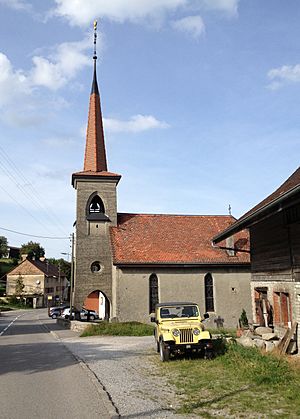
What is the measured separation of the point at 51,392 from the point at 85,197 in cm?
2255

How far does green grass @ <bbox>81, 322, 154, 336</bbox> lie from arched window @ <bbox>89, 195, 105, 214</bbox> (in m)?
10.3

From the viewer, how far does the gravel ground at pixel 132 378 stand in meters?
7.25

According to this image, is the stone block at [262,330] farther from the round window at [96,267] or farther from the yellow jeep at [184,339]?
the round window at [96,267]

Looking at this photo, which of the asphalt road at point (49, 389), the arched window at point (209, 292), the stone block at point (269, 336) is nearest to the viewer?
the asphalt road at point (49, 389)

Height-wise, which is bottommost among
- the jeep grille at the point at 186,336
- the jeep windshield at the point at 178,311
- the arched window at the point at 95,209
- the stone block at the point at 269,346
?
the stone block at the point at 269,346

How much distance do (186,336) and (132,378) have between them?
262 cm

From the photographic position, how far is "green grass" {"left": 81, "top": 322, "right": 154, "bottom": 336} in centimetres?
2200

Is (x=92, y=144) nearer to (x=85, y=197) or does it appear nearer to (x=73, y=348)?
(x=85, y=197)

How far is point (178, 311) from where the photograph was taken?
13.7 meters

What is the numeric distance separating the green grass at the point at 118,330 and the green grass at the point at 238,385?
1025 cm

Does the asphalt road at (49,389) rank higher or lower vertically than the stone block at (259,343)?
lower

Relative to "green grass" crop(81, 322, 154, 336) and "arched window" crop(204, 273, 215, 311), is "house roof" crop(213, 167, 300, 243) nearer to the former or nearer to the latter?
"green grass" crop(81, 322, 154, 336)

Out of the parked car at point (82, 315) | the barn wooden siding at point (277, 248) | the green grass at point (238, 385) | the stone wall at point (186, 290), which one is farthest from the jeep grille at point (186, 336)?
the parked car at point (82, 315)

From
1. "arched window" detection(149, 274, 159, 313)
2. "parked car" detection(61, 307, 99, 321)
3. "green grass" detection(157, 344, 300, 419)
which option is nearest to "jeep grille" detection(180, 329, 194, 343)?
"green grass" detection(157, 344, 300, 419)
